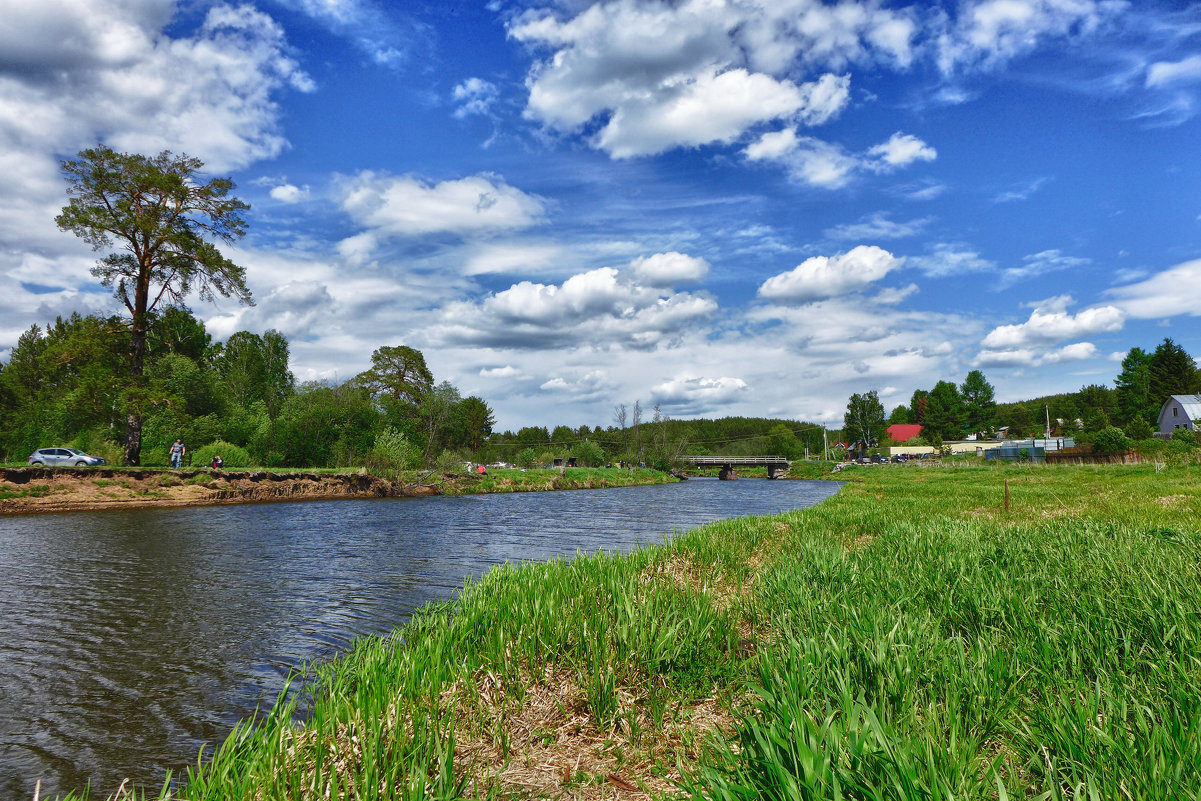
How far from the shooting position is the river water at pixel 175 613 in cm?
545

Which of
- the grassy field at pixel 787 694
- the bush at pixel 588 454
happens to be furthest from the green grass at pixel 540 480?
the grassy field at pixel 787 694

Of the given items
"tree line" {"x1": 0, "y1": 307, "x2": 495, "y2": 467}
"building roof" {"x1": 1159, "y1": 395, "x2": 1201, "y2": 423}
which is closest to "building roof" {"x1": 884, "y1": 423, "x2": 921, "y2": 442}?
"building roof" {"x1": 1159, "y1": 395, "x2": 1201, "y2": 423}

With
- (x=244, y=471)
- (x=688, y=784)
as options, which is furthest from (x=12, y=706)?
(x=244, y=471)

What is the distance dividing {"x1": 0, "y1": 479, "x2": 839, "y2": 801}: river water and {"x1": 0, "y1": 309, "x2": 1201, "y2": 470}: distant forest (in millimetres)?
11598

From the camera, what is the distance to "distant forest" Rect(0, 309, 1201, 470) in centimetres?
3102

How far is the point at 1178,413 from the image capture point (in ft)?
221

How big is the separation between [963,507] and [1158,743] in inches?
741

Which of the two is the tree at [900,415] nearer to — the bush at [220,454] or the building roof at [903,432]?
the building roof at [903,432]

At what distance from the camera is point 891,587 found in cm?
663

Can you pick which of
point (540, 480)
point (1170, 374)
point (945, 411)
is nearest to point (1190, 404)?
point (1170, 374)

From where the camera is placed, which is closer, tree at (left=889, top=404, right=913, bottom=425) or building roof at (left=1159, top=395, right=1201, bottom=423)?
building roof at (left=1159, top=395, right=1201, bottom=423)

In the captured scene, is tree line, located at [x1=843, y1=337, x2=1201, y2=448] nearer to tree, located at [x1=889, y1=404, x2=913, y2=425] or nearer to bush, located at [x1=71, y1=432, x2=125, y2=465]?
tree, located at [x1=889, y1=404, x2=913, y2=425]

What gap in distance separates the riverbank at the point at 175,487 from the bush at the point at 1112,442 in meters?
51.2

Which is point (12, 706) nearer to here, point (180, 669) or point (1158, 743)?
point (180, 669)
